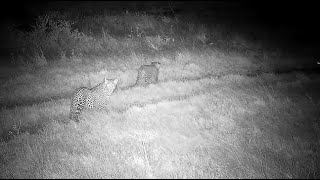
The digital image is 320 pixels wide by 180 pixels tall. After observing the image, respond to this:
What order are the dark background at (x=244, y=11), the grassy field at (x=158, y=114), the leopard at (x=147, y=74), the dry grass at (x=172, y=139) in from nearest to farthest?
the dry grass at (x=172, y=139) → the grassy field at (x=158, y=114) → the leopard at (x=147, y=74) → the dark background at (x=244, y=11)

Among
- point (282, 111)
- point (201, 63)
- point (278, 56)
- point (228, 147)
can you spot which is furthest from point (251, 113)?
point (278, 56)

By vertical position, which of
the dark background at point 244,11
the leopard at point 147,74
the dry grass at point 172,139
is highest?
the dark background at point 244,11

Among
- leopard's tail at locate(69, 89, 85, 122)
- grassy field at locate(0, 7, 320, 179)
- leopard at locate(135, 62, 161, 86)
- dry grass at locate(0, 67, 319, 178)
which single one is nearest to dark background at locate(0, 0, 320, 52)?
grassy field at locate(0, 7, 320, 179)

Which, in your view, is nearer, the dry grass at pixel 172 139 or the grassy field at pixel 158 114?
the dry grass at pixel 172 139

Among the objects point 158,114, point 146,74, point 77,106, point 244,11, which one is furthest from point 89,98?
point 244,11

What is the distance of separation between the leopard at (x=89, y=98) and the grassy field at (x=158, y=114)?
34 centimetres

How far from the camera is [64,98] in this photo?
10461 mm

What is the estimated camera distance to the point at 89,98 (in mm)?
8773

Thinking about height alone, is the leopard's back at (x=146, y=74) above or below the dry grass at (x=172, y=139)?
above

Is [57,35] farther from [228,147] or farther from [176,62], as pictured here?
[228,147]

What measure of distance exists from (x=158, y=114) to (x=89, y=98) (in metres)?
2.37

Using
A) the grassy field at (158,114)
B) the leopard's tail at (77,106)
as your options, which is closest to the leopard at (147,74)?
the grassy field at (158,114)

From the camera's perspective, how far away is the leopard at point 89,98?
27.3ft

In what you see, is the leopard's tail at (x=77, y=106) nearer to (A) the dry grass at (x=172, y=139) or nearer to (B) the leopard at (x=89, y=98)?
(B) the leopard at (x=89, y=98)
